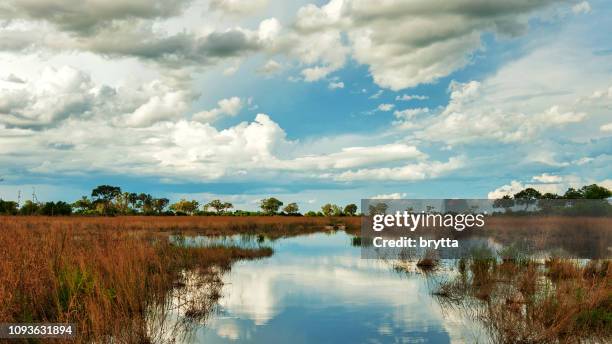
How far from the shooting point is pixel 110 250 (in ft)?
42.8

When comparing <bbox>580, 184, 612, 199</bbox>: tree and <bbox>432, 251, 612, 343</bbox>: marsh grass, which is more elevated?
<bbox>580, 184, 612, 199</bbox>: tree

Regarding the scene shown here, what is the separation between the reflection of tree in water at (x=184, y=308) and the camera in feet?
32.8

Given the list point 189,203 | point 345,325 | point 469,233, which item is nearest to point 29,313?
point 345,325

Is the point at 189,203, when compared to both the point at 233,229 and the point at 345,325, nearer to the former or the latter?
the point at 233,229

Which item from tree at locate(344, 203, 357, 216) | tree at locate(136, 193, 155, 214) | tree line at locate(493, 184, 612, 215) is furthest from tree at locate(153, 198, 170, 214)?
tree line at locate(493, 184, 612, 215)

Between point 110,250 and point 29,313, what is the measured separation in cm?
396

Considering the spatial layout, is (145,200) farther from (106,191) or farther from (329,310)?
(329,310)

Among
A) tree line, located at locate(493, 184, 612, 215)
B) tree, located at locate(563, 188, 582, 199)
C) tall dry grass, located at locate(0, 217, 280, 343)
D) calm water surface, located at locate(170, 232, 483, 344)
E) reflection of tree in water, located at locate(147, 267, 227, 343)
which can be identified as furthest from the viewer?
tree, located at locate(563, 188, 582, 199)

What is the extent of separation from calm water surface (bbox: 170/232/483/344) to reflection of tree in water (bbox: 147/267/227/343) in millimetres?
258

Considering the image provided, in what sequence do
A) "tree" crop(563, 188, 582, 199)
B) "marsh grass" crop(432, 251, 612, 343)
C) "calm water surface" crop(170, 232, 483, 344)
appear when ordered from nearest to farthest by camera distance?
"marsh grass" crop(432, 251, 612, 343), "calm water surface" crop(170, 232, 483, 344), "tree" crop(563, 188, 582, 199)

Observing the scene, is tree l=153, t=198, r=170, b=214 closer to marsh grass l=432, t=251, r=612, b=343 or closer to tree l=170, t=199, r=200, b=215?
tree l=170, t=199, r=200, b=215

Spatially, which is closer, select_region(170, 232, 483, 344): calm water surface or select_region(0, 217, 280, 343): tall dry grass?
select_region(0, 217, 280, 343): tall dry grass

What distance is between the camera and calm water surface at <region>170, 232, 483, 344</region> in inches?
416

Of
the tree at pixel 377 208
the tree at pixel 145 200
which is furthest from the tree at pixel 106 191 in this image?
the tree at pixel 377 208
